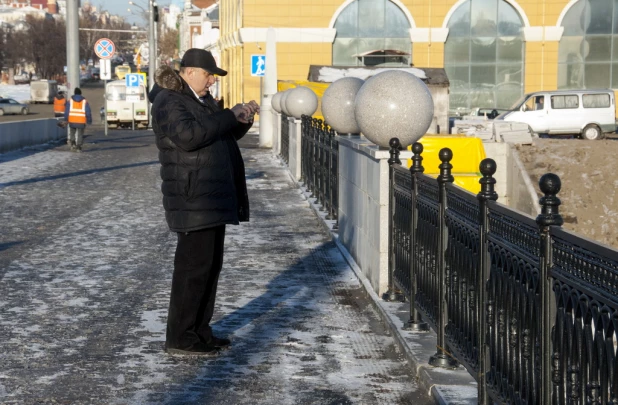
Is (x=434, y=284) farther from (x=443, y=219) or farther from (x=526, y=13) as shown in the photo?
(x=526, y=13)

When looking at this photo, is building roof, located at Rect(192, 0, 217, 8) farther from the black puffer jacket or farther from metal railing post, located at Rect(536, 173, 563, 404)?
metal railing post, located at Rect(536, 173, 563, 404)

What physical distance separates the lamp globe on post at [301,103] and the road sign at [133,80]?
22.4 metres

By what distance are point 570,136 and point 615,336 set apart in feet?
129

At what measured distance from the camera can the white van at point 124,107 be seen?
1859 inches

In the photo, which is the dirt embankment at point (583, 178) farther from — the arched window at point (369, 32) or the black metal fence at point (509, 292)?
the arched window at point (369, 32)

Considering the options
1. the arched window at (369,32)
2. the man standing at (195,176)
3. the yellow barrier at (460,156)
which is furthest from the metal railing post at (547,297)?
the arched window at (369,32)

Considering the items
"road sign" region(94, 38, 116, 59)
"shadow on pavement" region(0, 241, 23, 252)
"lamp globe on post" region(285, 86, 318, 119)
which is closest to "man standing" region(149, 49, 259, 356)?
"shadow on pavement" region(0, 241, 23, 252)

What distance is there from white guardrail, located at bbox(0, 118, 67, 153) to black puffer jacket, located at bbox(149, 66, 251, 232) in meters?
20.2

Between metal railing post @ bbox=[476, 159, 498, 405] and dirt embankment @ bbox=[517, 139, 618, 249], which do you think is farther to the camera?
dirt embankment @ bbox=[517, 139, 618, 249]

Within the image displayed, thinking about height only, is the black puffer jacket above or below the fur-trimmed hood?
below

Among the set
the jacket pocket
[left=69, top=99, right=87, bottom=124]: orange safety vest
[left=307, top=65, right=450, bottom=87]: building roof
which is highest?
[left=307, top=65, right=450, bottom=87]: building roof

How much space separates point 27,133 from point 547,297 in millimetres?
26424

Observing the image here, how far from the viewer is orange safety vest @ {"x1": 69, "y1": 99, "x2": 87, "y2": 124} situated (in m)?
27.6

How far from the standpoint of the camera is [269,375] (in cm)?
629
